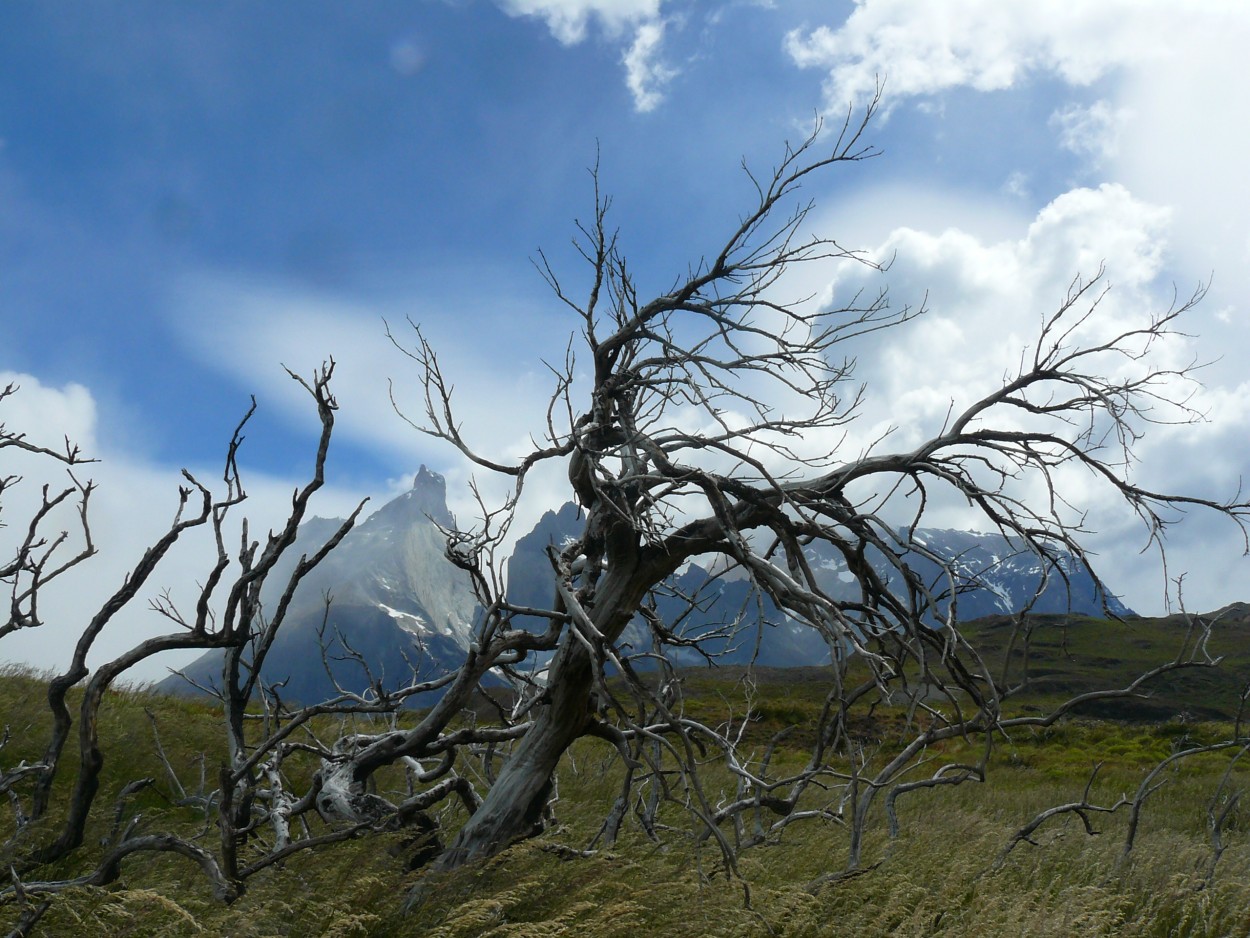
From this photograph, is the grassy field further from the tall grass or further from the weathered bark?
the weathered bark

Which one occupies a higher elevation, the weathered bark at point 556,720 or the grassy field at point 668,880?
the weathered bark at point 556,720

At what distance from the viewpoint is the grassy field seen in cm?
378

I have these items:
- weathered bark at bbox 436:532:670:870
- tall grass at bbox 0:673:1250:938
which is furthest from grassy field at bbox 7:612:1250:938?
weathered bark at bbox 436:532:670:870

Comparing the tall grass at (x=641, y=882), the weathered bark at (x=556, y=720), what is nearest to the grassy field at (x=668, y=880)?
the tall grass at (x=641, y=882)

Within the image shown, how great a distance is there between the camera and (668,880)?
204 inches

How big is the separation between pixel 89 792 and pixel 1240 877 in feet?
30.4

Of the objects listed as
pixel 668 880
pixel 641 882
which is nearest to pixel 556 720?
pixel 641 882

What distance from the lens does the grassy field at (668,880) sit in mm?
3775

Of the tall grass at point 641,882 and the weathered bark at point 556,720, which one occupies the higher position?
the weathered bark at point 556,720

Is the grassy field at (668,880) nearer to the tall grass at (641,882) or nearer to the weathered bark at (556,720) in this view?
the tall grass at (641,882)

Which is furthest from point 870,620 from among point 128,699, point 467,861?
point 128,699

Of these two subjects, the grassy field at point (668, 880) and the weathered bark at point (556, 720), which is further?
the weathered bark at point (556, 720)

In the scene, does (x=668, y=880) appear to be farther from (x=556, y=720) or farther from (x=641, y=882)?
(x=556, y=720)

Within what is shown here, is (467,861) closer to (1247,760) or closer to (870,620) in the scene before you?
(870,620)
